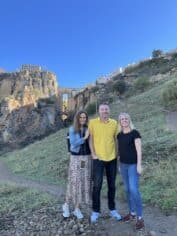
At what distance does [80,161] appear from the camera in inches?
336

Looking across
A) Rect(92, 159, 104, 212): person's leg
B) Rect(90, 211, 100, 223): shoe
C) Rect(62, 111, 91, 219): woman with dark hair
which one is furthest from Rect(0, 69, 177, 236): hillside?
Rect(62, 111, 91, 219): woman with dark hair

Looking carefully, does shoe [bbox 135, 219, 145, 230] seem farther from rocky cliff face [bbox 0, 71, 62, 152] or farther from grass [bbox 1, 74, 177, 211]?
rocky cliff face [bbox 0, 71, 62, 152]

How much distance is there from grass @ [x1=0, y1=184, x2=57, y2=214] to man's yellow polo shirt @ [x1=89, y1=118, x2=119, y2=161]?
8.10ft

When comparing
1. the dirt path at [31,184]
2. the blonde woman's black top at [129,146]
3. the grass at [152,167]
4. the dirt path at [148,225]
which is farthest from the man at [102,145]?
the dirt path at [31,184]

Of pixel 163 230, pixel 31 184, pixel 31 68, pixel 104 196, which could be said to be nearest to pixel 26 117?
pixel 31 68

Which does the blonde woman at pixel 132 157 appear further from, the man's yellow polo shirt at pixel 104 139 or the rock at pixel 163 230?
the rock at pixel 163 230

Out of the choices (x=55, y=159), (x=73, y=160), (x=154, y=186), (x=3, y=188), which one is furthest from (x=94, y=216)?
(x=55, y=159)

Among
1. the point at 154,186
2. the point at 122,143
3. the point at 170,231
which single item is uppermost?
the point at 122,143

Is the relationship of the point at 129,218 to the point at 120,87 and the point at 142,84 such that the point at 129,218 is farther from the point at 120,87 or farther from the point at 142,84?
the point at 120,87

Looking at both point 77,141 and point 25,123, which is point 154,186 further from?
point 25,123

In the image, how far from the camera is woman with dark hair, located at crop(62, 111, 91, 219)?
851cm

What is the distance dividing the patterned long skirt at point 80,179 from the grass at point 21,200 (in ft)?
5.80

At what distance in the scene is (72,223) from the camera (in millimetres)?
8641

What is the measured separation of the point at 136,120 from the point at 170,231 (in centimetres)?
1821
